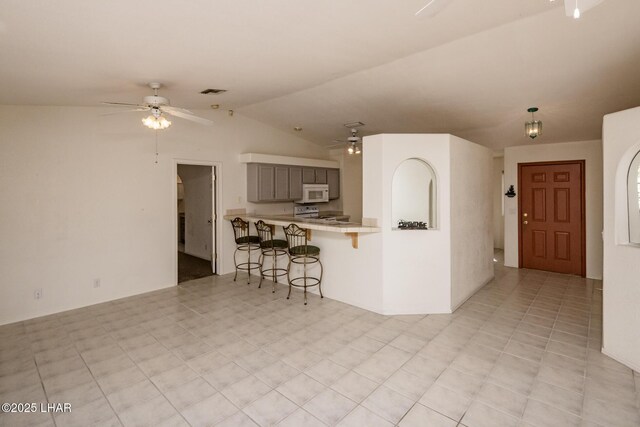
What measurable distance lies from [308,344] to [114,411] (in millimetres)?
1582

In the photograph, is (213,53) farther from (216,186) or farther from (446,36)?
(216,186)

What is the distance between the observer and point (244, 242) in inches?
206

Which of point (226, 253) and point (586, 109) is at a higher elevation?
point (586, 109)

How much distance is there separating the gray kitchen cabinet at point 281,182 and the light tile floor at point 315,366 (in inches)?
99.4

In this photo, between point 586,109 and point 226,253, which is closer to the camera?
point 586,109

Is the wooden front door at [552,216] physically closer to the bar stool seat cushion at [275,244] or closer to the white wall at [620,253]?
the white wall at [620,253]

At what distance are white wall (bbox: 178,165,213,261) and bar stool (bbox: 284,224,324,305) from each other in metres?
2.14

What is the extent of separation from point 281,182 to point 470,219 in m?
3.35

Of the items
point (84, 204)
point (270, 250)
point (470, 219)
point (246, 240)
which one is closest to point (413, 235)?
point (470, 219)

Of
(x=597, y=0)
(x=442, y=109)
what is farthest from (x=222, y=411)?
(x=442, y=109)

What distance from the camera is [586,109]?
4059 millimetres

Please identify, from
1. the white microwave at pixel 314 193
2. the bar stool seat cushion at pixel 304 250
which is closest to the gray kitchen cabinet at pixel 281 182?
the white microwave at pixel 314 193

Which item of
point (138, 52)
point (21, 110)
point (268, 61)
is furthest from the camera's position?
point (21, 110)

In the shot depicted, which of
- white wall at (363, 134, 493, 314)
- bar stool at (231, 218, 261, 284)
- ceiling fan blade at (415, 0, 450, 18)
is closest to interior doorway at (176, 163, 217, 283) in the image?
bar stool at (231, 218, 261, 284)
